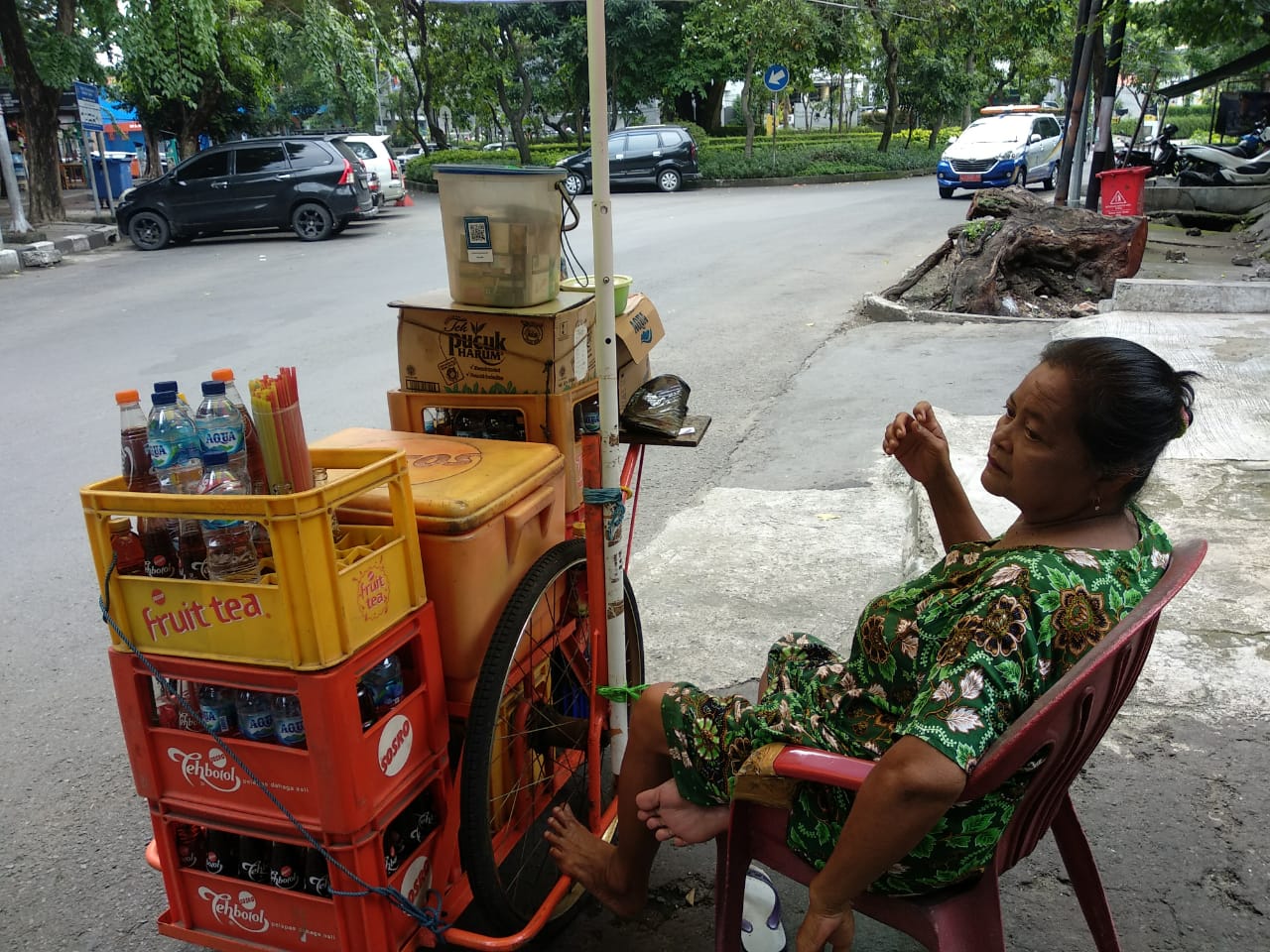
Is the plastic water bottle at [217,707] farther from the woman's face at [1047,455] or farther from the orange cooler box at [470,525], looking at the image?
the woman's face at [1047,455]

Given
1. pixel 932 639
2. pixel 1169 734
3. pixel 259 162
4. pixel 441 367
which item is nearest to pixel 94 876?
pixel 441 367

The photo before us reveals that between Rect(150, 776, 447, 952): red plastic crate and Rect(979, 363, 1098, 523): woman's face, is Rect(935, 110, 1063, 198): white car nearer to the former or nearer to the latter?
Rect(979, 363, 1098, 523): woman's face

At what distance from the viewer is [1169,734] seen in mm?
2719

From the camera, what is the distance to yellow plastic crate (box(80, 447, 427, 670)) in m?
1.53

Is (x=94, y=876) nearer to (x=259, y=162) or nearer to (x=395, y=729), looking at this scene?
(x=395, y=729)

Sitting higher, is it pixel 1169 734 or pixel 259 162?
pixel 259 162

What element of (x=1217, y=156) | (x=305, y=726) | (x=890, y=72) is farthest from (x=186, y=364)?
(x=890, y=72)

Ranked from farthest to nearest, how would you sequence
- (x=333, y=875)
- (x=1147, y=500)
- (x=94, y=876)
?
(x=1147, y=500) < (x=94, y=876) < (x=333, y=875)

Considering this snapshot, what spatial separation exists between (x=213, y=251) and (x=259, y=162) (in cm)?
160

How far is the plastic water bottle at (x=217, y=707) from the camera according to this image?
68.3 inches

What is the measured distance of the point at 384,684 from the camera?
69.7 inches

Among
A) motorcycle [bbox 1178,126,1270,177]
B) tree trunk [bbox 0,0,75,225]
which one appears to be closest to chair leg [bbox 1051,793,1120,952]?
tree trunk [bbox 0,0,75,225]

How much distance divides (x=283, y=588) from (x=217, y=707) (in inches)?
13.6

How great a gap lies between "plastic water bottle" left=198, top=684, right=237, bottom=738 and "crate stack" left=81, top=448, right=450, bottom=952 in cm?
2
